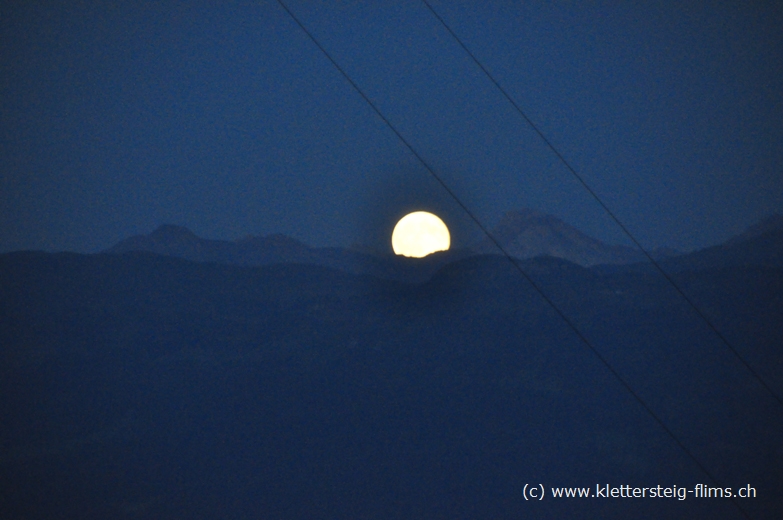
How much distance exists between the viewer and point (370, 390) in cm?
2477

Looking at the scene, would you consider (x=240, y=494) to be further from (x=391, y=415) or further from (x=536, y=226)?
(x=536, y=226)

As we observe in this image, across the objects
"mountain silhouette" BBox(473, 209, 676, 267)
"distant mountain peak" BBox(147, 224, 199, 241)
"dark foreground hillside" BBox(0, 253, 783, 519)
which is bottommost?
"dark foreground hillside" BBox(0, 253, 783, 519)

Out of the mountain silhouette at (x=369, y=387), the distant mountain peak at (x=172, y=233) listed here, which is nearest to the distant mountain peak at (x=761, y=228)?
the mountain silhouette at (x=369, y=387)

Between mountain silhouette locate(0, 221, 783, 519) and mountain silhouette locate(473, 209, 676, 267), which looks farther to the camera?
mountain silhouette locate(473, 209, 676, 267)

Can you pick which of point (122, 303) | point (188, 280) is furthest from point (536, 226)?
point (122, 303)

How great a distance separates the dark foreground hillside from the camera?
71.3 feet

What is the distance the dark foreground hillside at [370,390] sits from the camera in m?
21.7

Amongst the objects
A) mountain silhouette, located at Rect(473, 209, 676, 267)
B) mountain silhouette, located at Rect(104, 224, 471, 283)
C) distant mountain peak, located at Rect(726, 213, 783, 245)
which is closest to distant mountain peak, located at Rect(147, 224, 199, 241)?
mountain silhouette, located at Rect(104, 224, 471, 283)

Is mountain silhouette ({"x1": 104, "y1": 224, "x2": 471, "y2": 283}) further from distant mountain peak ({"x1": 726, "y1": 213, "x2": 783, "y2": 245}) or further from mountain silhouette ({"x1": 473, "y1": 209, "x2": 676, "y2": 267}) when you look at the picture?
distant mountain peak ({"x1": 726, "y1": 213, "x2": 783, "y2": 245})

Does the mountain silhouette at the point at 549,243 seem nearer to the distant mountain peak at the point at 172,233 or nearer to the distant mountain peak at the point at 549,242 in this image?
the distant mountain peak at the point at 549,242

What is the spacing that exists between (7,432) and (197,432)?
6.11 m

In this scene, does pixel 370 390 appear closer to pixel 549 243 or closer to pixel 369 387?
pixel 369 387

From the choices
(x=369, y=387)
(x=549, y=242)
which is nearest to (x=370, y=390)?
(x=369, y=387)

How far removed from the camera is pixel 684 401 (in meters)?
24.0
